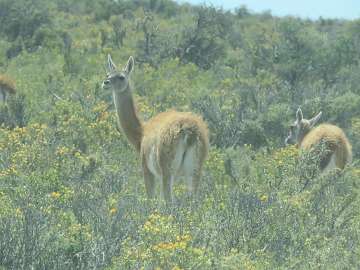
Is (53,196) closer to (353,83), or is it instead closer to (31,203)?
(31,203)

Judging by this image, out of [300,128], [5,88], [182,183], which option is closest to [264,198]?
[182,183]

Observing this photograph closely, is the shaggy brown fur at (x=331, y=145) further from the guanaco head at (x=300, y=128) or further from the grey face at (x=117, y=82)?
the grey face at (x=117, y=82)

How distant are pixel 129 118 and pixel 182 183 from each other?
1504mm

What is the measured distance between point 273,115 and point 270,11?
51.0 m

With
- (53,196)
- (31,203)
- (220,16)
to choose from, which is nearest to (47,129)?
(53,196)

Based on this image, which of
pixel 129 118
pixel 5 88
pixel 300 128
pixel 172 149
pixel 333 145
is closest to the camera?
pixel 172 149

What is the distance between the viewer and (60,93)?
1945cm

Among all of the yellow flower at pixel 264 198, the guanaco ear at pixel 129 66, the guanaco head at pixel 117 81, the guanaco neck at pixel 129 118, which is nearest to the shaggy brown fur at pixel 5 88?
the guanaco ear at pixel 129 66

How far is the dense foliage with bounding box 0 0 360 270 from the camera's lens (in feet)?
21.6

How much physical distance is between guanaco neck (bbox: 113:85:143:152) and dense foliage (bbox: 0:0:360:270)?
1.63ft

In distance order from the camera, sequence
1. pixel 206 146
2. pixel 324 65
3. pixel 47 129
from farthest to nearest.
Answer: pixel 324 65 → pixel 47 129 → pixel 206 146

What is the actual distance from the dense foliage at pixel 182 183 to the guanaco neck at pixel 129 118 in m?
0.50

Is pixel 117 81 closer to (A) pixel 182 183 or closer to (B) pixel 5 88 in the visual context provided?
(A) pixel 182 183

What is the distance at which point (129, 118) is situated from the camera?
11336 mm
